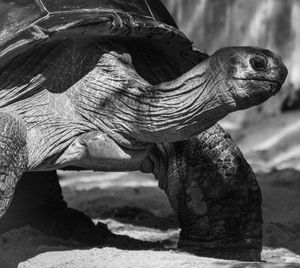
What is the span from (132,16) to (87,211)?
2.18 meters

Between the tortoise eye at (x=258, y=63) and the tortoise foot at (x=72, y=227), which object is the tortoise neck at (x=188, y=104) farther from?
the tortoise foot at (x=72, y=227)

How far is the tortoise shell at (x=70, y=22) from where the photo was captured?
152 inches

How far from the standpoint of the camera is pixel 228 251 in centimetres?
457

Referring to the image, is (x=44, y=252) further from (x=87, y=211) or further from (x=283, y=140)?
(x=283, y=140)

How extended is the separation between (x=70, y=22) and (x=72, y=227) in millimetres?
1376

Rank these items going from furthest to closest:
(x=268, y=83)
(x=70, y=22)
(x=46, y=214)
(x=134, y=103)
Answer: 1. (x=46, y=214)
2. (x=134, y=103)
3. (x=70, y=22)
4. (x=268, y=83)

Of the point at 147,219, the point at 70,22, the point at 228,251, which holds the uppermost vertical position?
the point at 70,22

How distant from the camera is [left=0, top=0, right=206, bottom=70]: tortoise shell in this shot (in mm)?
3869

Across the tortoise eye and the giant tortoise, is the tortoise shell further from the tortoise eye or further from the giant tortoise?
the tortoise eye

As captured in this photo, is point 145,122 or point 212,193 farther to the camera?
point 212,193

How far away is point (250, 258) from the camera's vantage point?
4.56 meters

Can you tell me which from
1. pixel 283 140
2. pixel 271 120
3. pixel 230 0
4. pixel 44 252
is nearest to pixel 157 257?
pixel 44 252

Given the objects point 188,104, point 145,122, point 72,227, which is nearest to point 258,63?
point 188,104

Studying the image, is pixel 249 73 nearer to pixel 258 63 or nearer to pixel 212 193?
pixel 258 63
